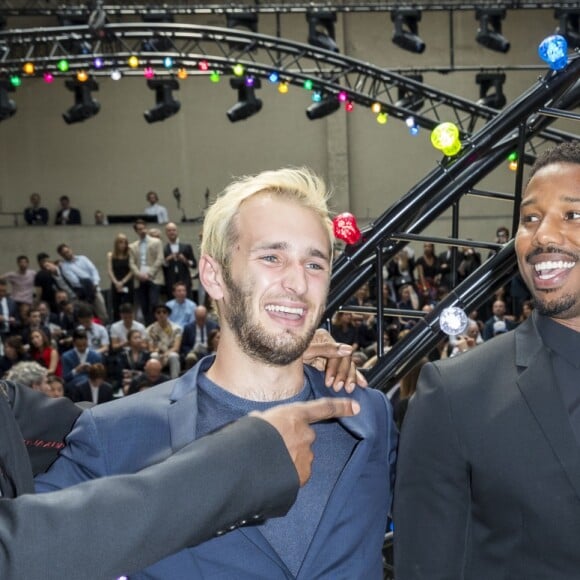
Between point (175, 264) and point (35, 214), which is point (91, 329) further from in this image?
point (35, 214)

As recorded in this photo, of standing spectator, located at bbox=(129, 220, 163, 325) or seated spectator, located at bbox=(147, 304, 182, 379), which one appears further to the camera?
standing spectator, located at bbox=(129, 220, 163, 325)

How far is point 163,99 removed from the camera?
42.6 feet

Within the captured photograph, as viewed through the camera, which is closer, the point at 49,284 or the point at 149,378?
the point at 149,378

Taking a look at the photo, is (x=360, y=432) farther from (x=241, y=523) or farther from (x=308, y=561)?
(x=241, y=523)

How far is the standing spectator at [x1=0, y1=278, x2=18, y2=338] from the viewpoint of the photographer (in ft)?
38.5

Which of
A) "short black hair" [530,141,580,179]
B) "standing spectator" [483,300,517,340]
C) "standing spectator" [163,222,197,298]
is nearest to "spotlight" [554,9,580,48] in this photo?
"standing spectator" [483,300,517,340]

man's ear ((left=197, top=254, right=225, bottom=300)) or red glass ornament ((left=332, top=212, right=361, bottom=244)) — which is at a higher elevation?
man's ear ((left=197, top=254, right=225, bottom=300))

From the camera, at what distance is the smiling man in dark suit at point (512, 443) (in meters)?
1.99

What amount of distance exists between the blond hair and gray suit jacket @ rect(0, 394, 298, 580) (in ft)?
2.34

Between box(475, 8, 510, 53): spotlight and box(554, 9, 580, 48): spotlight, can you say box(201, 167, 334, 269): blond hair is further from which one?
box(475, 8, 510, 53): spotlight

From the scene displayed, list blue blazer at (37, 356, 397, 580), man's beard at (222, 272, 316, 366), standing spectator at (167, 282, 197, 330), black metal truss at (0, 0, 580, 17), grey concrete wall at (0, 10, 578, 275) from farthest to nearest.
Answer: grey concrete wall at (0, 10, 578, 275)
black metal truss at (0, 0, 580, 17)
standing spectator at (167, 282, 197, 330)
man's beard at (222, 272, 316, 366)
blue blazer at (37, 356, 397, 580)

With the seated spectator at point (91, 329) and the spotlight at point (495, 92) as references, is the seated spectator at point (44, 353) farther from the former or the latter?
the spotlight at point (495, 92)

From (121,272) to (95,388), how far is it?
4.86m

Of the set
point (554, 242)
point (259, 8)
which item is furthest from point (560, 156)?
point (259, 8)
